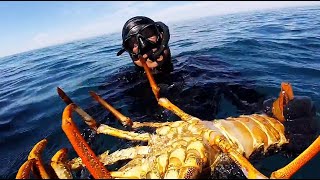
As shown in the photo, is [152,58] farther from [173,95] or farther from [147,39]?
[173,95]

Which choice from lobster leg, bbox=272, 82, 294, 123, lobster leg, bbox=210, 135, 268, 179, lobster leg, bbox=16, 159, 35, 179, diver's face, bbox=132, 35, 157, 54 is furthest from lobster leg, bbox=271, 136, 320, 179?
diver's face, bbox=132, 35, 157, 54

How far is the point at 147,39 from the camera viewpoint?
673 cm

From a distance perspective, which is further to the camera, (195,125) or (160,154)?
(195,125)

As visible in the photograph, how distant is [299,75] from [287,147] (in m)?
4.34

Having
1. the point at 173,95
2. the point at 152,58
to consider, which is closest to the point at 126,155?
the point at 173,95

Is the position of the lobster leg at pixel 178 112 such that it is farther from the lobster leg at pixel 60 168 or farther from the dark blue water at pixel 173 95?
the lobster leg at pixel 60 168

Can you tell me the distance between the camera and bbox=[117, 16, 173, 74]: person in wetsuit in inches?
264

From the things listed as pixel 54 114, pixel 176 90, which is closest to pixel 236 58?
pixel 176 90

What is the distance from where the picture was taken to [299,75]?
26.7ft

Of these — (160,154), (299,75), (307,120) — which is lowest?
(299,75)

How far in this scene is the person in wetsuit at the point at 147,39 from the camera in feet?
22.0

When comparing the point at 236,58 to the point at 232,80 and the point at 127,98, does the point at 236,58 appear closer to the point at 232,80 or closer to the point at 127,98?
the point at 232,80

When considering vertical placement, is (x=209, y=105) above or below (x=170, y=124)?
below

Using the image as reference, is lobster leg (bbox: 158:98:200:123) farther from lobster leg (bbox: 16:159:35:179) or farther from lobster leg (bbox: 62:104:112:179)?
lobster leg (bbox: 16:159:35:179)
